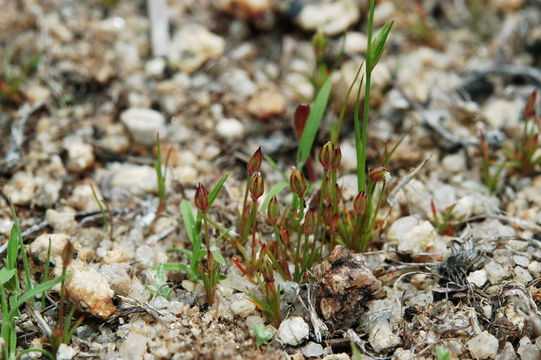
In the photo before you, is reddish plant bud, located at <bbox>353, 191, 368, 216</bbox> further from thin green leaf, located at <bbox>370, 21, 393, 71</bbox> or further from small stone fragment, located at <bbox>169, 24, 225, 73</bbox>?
small stone fragment, located at <bbox>169, 24, 225, 73</bbox>

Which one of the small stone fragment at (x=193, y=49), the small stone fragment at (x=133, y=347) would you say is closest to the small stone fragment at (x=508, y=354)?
the small stone fragment at (x=133, y=347)

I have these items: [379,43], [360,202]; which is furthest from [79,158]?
[379,43]

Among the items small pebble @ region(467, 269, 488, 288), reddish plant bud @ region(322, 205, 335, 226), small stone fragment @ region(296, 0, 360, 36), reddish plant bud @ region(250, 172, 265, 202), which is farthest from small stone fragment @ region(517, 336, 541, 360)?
small stone fragment @ region(296, 0, 360, 36)

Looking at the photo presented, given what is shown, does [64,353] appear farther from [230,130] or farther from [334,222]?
[230,130]

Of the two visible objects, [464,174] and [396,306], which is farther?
[464,174]

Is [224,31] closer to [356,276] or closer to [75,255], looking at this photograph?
[75,255]

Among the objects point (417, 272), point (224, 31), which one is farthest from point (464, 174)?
point (224, 31)

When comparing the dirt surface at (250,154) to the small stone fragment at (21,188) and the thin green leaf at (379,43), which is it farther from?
the thin green leaf at (379,43)
